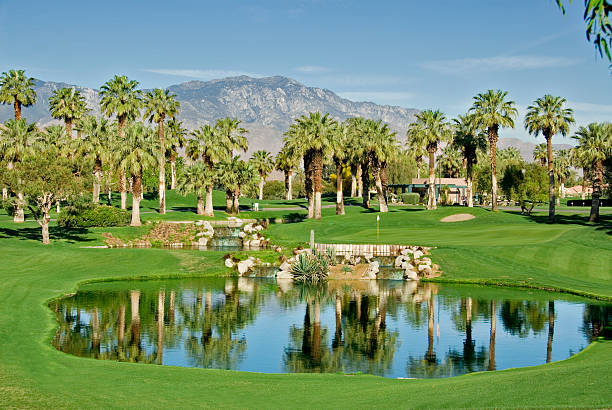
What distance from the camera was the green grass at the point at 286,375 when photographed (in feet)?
50.2

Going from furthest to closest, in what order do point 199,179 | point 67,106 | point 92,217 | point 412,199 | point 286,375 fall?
point 412,199, point 67,106, point 199,179, point 92,217, point 286,375

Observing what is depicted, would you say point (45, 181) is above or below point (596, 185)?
below

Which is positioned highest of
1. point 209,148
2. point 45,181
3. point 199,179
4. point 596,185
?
point 209,148

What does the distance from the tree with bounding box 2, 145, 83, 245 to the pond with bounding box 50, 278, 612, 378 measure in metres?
15.1

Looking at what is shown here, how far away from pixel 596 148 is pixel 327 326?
161 ft

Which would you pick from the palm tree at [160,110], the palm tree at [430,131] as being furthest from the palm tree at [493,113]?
the palm tree at [160,110]

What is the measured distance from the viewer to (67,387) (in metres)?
16.7

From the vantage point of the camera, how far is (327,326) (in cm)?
2898

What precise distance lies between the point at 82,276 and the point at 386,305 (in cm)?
1975

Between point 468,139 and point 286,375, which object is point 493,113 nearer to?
point 468,139

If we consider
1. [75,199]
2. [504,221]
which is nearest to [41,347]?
[75,199]

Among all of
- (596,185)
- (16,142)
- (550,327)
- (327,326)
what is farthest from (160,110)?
(550,327)

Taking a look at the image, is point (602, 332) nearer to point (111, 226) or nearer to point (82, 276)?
point (82, 276)

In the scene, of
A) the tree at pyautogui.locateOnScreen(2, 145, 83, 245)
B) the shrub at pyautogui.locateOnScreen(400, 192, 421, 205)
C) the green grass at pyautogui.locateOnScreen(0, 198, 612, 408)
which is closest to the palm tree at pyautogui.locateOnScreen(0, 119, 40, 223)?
the green grass at pyautogui.locateOnScreen(0, 198, 612, 408)
